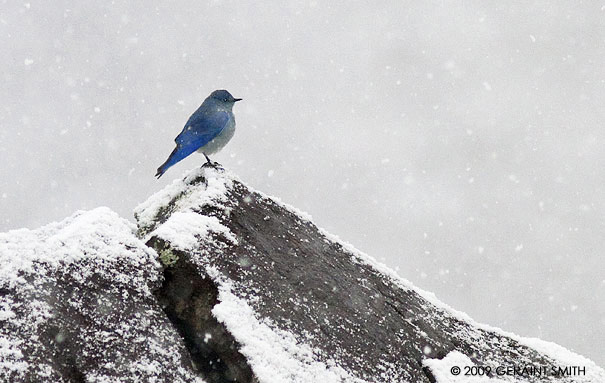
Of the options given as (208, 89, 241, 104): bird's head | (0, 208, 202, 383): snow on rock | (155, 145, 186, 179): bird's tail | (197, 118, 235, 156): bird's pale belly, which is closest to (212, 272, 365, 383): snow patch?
(0, 208, 202, 383): snow on rock

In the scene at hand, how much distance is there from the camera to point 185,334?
446 centimetres

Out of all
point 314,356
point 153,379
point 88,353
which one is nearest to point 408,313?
point 314,356

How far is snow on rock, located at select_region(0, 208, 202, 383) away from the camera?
3643 millimetres

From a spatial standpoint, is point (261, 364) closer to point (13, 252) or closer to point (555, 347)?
point (13, 252)

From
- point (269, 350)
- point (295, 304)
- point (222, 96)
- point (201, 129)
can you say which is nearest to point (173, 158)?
point (201, 129)

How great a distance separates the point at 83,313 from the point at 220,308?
102cm

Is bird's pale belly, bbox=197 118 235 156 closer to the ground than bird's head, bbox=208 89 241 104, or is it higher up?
closer to the ground

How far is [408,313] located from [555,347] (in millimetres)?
1988

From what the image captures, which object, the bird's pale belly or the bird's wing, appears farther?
the bird's pale belly

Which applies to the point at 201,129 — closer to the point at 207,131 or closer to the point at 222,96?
the point at 207,131

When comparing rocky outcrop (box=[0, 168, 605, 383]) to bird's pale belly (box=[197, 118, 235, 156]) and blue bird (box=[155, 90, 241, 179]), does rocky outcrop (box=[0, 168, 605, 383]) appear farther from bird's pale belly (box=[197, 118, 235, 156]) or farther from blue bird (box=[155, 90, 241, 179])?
bird's pale belly (box=[197, 118, 235, 156])

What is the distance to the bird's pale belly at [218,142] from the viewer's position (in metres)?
8.49

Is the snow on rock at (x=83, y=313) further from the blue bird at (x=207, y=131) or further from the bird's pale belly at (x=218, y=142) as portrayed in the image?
the bird's pale belly at (x=218, y=142)

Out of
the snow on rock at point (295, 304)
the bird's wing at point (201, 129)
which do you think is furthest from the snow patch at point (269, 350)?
the bird's wing at point (201, 129)
